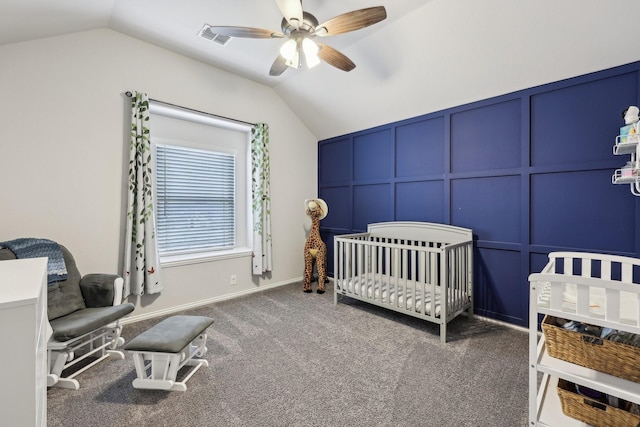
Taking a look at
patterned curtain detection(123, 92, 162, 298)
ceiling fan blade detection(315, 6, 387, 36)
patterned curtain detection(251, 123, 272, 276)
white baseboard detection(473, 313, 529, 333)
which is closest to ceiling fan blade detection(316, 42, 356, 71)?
ceiling fan blade detection(315, 6, 387, 36)

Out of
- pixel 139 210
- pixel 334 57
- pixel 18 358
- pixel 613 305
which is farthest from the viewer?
pixel 139 210

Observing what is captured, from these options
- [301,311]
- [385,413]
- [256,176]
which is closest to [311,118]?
[256,176]

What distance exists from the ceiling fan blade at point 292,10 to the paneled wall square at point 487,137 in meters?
1.92

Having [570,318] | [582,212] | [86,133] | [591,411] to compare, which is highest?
[86,133]

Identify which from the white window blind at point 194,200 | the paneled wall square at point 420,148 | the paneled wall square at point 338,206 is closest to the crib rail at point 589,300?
the paneled wall square at point 420,148

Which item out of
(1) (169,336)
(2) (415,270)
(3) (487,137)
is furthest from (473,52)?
(1) (169,336)

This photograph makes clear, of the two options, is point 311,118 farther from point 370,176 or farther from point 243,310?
point 243,310

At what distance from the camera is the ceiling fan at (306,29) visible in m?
1.68

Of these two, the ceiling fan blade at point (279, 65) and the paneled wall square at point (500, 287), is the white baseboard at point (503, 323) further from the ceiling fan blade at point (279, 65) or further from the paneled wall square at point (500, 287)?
the ceiling fan blade at point (279, 65)

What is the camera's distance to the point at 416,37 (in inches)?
94.7

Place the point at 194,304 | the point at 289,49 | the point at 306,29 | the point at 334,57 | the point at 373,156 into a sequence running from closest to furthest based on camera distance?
the point at 306,29
the point at 289,49
the point at 334,57
the point at 194,304
the point at 373,156

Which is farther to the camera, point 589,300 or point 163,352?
point 163,352

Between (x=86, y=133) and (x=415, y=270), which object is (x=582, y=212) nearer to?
(x=415, y=270)

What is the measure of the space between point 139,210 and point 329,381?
2253 mm
